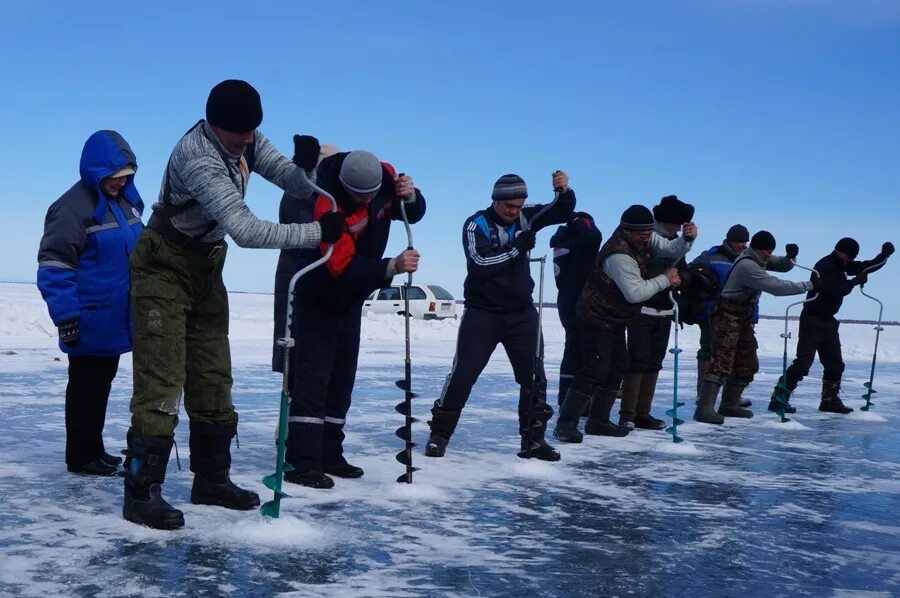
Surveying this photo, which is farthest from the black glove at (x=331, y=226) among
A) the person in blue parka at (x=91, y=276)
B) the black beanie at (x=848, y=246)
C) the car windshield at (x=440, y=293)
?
the car windshield at (x=440, y=293)

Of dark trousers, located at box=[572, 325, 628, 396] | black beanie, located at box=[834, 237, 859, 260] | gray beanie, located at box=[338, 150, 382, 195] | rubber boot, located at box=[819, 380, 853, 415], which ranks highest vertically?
black beanie, located at box=[834, 237, 859, 260]

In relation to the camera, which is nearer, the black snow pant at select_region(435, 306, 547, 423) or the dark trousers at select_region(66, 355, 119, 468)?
the dark trousers at select_region(66, 355, 119, 468)

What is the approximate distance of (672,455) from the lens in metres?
6.82

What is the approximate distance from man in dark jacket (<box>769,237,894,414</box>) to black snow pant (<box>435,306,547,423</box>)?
4.79 m

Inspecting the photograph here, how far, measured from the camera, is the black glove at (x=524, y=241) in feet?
19.5

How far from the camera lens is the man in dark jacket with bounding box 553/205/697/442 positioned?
7.17 m

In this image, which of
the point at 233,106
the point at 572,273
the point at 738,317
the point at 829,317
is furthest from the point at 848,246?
the point at 233,106

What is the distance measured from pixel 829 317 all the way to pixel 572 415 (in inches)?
171

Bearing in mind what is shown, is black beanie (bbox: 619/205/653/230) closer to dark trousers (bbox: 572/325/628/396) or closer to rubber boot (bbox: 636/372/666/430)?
dark trousers (bbox: 572/325/628/396)

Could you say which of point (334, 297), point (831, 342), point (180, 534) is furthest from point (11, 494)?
point (831, 342)

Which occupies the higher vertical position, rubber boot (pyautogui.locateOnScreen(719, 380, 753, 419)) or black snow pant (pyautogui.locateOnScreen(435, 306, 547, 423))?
black snow pant (pyautogui.locateOnScreen(435, 306, 547, 423))

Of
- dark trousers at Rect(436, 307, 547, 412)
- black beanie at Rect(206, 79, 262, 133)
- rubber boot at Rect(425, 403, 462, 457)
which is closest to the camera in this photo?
black beanie at Rect(206, 79, 262, 133)

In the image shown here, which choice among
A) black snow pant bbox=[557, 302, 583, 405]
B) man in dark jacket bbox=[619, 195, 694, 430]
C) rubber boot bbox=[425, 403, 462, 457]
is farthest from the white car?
rubber boot bbox=[425, 403, 462, 457]

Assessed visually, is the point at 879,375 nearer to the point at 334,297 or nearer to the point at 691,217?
the point at 691,217
